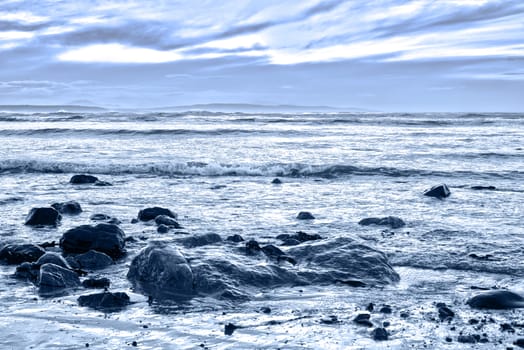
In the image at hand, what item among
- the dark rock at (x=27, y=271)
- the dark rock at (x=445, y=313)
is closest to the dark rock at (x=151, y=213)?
the dark rock at (x=27, y=271)

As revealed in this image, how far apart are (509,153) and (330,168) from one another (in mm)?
7958

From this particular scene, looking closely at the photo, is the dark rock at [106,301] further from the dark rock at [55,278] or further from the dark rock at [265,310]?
the dark rock at [265,310]

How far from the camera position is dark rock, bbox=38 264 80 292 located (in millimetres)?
5199

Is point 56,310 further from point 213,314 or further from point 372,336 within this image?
point 372,336

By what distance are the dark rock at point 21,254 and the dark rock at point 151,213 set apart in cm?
248

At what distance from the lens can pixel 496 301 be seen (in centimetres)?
471

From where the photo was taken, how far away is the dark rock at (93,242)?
21.2ft

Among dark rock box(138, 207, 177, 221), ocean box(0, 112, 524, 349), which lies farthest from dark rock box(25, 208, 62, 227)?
dark rock box(138, 207, 177, 221)

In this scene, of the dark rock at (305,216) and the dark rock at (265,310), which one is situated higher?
the dark rock at (265,310)

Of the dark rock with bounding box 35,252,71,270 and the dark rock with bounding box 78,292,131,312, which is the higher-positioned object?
the dark rock with bounding box 35,252,71,270

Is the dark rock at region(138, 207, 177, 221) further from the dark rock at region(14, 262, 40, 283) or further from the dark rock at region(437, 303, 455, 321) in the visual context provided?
the dark rock at region(437, 303, 455, 321)

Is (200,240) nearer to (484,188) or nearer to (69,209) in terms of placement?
(69,209)

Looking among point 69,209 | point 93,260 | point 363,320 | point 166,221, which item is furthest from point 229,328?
point 69,209

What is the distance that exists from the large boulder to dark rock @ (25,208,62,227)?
3.19 m
